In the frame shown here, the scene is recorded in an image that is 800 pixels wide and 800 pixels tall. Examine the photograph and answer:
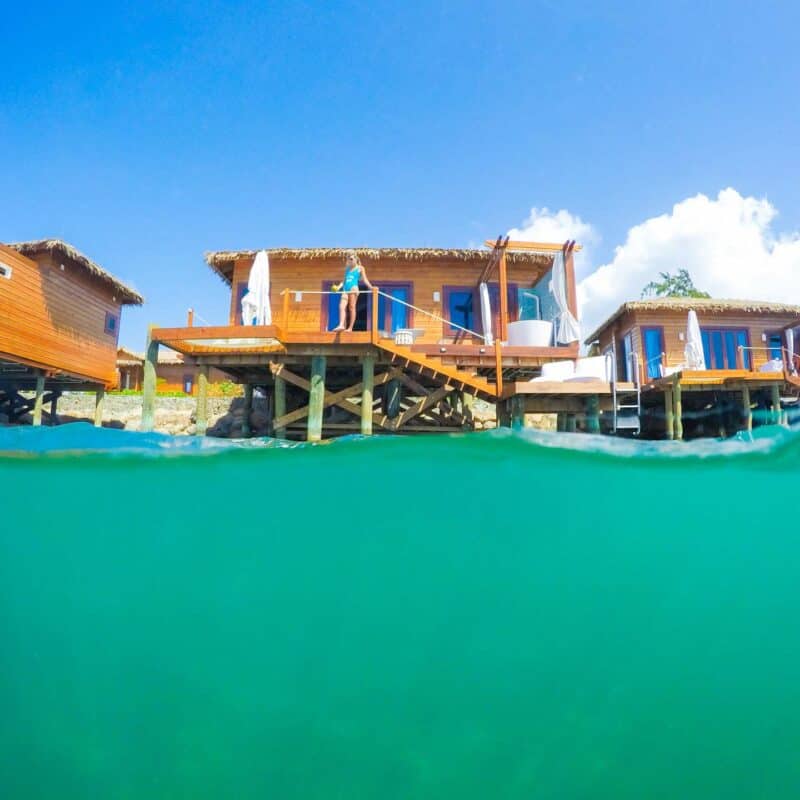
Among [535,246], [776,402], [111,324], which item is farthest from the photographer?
[111,324]

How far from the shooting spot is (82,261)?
18.4 meters

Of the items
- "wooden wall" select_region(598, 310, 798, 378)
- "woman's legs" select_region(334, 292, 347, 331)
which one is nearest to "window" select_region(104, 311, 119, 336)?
"woman's legs" select_region(334, 292, 347, 331)

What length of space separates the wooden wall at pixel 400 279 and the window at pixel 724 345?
8.93 meters

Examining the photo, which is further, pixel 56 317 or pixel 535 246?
pixel 56 317

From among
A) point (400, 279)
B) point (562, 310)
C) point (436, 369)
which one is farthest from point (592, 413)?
point (400, 279)

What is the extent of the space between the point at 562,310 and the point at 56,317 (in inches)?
608

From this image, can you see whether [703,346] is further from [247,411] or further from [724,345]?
[247,411]

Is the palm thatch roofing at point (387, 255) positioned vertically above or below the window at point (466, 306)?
above

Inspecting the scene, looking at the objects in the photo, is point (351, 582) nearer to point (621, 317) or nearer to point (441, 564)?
point (441, 564)

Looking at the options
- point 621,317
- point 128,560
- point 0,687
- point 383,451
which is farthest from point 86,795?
point 621,317

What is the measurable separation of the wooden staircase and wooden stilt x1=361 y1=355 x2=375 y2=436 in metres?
0.51

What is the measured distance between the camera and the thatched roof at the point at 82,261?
17.3 meters

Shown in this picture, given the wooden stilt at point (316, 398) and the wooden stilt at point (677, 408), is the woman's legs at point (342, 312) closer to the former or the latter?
the wooden stilt at point (316, 398)

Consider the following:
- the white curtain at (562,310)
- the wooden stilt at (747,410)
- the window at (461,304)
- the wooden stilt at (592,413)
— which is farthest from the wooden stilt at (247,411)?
the wooden stilt at (747,410)
